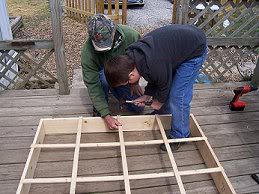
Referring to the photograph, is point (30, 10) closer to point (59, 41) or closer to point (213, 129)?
point (59, 41)

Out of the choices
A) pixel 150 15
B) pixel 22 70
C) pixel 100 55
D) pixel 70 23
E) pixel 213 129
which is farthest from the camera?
pixel 150 15

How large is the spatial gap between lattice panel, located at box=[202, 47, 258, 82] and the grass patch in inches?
156

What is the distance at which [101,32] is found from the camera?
5.79 feet

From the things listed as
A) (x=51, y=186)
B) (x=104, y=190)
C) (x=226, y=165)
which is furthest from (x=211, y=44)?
(x=51, y=186)

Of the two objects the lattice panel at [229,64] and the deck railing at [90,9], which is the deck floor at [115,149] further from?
the deck railing at [90,9]

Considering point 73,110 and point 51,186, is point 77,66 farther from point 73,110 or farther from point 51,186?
point 51,186

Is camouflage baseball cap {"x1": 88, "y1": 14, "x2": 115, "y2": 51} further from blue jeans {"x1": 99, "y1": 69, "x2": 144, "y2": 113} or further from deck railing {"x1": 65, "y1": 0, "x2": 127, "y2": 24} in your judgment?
deck railing {"x1": 65, "y1": 0, "x2": 127, "y2": 24}

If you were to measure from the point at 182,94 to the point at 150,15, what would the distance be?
18.2 ft

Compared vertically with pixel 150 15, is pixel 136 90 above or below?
above

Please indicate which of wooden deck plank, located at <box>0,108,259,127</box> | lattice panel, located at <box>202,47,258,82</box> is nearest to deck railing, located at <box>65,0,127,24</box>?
lattice panel, located at <box>202,47,258,82</box>

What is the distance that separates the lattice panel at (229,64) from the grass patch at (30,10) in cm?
396

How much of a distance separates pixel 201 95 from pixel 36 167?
1.84 meters

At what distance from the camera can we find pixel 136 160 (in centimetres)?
204

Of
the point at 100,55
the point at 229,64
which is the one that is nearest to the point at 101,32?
the point at 100,55
